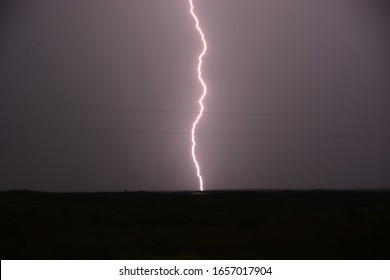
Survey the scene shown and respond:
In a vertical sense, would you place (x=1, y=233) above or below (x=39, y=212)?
below

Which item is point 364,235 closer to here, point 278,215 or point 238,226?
point 238,226

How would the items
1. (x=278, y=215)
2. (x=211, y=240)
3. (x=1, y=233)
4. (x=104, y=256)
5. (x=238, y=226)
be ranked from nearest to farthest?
(x=104, y=256)
(x=211, y=240)
(x=1, y=233)
(x=238, y=226)
(x=278, y=215)

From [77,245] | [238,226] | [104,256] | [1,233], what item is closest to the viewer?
[104,256]

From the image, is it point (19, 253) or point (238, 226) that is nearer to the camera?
point (19, 253)

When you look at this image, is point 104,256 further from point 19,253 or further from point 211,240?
point 211,240

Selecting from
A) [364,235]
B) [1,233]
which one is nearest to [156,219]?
[1,233]

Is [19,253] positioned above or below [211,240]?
below

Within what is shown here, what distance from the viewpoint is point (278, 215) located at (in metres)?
19.5

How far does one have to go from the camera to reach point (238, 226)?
15867 mm

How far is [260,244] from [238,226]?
4210 mm
